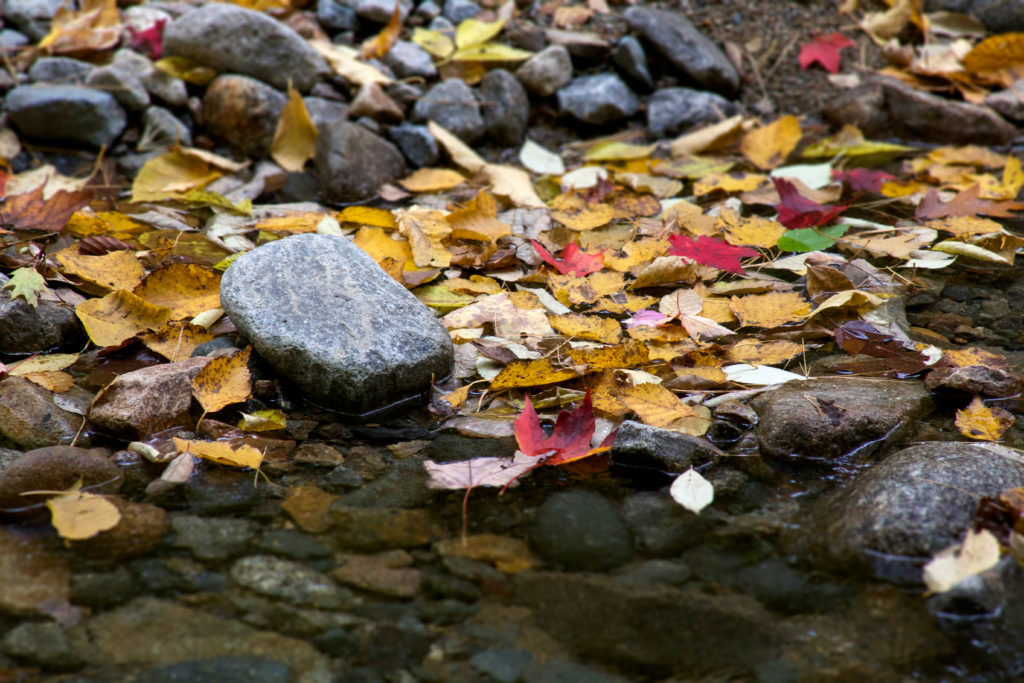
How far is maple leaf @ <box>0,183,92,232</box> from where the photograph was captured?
258 centimetres

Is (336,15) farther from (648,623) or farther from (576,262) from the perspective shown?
(648,623)

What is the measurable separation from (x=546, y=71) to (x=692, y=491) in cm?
297

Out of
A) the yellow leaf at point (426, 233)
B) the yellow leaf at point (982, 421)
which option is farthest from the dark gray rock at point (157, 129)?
the yellow leaf at point (982, 421)

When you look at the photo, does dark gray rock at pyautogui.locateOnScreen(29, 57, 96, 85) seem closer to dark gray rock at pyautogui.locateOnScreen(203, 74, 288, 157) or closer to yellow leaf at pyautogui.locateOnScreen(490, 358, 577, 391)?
dark gray rock at pyautogui.locateOnScreen(203, 74, 288, 157)

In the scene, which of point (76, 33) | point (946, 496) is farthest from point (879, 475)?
point (76, 33)

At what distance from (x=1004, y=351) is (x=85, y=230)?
9.76 ft

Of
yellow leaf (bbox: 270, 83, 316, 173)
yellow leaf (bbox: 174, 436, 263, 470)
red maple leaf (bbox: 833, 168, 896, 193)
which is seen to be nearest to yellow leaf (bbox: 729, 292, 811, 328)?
red maple leaf (bbox: 833, 168, 896, 193)

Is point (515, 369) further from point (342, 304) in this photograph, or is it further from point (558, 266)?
point (558, 266)

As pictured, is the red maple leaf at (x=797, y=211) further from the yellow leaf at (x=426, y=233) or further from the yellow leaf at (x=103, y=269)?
the yellow leaf at (x=103, y=269)

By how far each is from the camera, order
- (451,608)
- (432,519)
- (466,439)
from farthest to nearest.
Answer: (466,439)
(432,519)
(451,608)

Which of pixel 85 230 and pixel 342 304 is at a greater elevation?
pixel 342 304

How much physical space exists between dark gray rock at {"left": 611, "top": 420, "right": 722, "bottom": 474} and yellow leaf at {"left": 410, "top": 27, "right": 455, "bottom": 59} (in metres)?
2.93

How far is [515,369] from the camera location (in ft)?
6.44

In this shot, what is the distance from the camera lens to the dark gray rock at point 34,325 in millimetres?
2117
